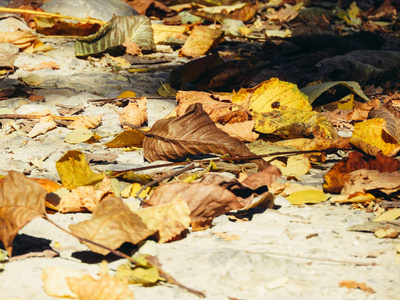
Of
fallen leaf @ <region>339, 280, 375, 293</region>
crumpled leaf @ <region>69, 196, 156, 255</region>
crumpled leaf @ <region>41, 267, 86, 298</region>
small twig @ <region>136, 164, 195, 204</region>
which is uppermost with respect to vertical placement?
crumpled leaf @ <region>69, 196, 156, 255</region>

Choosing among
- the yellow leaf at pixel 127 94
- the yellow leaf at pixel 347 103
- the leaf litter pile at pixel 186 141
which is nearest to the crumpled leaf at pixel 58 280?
the leaf litter pile at pixel 186 141

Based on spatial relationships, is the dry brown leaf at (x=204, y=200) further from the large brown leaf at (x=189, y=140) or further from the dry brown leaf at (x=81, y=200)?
the large brown leaf at (x=189, y=140)

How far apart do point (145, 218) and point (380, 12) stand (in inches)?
221

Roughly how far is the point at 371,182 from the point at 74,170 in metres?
1.02

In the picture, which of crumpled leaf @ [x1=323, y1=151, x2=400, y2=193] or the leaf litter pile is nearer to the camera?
the leaf litter pile

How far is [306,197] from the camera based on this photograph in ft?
5.26

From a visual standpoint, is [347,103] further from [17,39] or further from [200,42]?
[17,39]

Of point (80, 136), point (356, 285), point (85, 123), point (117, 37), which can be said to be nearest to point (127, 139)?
point (80, 136)

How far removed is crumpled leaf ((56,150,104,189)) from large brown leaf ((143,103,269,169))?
29 cm

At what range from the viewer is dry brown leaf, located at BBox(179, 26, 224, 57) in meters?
3.84

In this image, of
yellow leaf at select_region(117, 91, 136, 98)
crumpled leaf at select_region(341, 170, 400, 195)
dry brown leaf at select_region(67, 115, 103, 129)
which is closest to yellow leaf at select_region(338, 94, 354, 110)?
crumpled leaf at select_region(341, 170, 400, 195)

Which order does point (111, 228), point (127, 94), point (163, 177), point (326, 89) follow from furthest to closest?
point (127, 94)
point (326, 89)
point (163, 177)
point (111, 228)

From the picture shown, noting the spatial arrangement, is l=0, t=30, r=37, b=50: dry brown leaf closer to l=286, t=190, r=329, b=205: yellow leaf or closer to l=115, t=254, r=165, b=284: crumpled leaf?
l=286, t=190, r=329, b=205: yellow leaf

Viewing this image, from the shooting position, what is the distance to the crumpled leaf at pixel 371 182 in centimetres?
157
